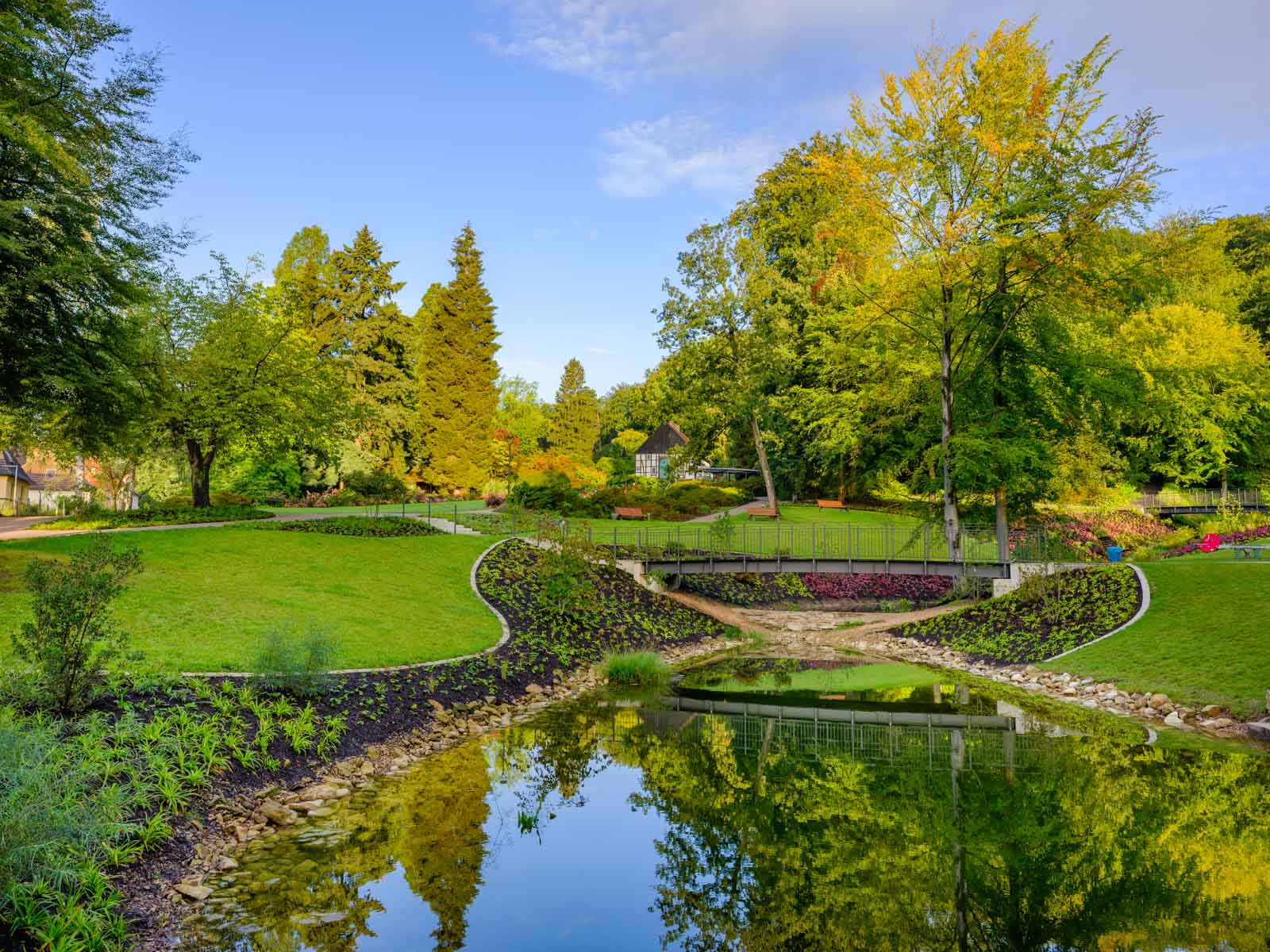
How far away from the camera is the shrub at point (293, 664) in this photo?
418 inches

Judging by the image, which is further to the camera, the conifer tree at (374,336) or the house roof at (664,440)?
the house roof at (664,440)

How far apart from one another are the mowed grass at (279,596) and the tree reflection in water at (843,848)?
397 centimetres

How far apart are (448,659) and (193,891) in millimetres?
8004

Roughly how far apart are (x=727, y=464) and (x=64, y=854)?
189 feet

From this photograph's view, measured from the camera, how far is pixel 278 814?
27.1 feet

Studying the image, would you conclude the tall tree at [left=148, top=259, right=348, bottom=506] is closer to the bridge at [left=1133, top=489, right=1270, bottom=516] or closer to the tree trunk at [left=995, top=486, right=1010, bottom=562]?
the tree trunk at [left=995, top=486, right=1010, bottom=562]

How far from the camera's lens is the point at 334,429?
92.6ft

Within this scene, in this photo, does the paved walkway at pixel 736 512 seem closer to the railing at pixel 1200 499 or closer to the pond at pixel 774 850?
the railing at pixel 1200 499

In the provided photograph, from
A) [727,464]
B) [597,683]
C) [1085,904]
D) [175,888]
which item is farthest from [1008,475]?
[727,464]

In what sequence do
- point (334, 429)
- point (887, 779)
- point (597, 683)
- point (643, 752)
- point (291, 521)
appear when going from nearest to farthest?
point (887, 779) < point (643, 752) < point (597, 683) < point (291, 521) < point (334, 429)

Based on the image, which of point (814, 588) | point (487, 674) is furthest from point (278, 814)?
point (814, 588)

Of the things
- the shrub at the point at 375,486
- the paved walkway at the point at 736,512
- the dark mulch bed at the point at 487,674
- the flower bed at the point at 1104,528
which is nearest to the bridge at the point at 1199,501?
the flower bed at the point at 1104,528

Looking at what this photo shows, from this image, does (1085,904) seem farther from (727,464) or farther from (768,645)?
(727,464)

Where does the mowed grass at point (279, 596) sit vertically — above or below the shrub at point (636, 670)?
above
